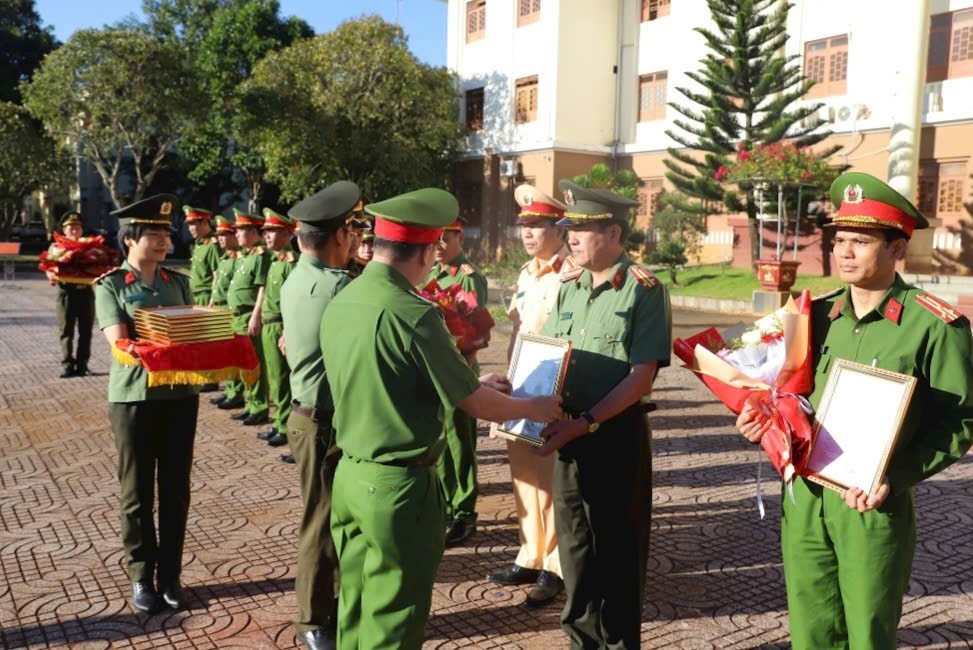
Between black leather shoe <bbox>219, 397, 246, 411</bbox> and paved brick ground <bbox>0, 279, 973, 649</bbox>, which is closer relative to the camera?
paved brick ground <bbox>0, 279, 973, 649</bbox>

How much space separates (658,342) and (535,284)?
1.64 m

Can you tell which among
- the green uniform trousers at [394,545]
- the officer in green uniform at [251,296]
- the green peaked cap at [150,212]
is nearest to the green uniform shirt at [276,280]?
the officer in green uniform at [251,296]

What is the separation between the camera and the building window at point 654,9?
26.4 m

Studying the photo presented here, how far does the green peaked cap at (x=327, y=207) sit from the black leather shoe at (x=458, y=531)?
2.17 m

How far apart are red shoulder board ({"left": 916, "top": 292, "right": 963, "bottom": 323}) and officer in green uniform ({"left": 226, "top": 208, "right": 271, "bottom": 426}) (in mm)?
6174

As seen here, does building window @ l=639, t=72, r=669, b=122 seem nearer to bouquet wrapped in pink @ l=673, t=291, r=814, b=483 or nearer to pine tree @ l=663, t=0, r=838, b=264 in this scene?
pine tree @ l=663, t=0, r=838, b=264

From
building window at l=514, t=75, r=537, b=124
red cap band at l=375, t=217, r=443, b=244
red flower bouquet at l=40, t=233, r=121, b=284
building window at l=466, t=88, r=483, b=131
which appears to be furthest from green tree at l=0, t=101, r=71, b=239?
red cap band at l=375, t=217, r=443, b=244

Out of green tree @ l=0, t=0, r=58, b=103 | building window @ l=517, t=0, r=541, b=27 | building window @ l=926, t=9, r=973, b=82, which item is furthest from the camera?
green tree @ l=0, t=0, r=58, b=103

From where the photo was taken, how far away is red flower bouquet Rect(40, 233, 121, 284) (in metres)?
9.96

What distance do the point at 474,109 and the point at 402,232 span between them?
29082mm

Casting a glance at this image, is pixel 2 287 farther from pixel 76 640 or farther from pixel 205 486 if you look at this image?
pixel 76 640

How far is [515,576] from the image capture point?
4.39 metres

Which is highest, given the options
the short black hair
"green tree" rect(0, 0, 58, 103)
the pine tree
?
"green tree" rect(0, 0, 58, 103)

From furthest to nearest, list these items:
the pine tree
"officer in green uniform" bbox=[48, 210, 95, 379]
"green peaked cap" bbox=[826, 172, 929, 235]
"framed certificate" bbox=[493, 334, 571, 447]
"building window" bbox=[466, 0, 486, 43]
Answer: "building window" bbox=[466, 0, 486, 43], the pine tree, "officer in green uniform" bbox=[48, 210, 95, 379], "framed certificate" bbox=[493, 334, 571, 447], "green peaked cap" bbox=[826, 172, 929, 235]
